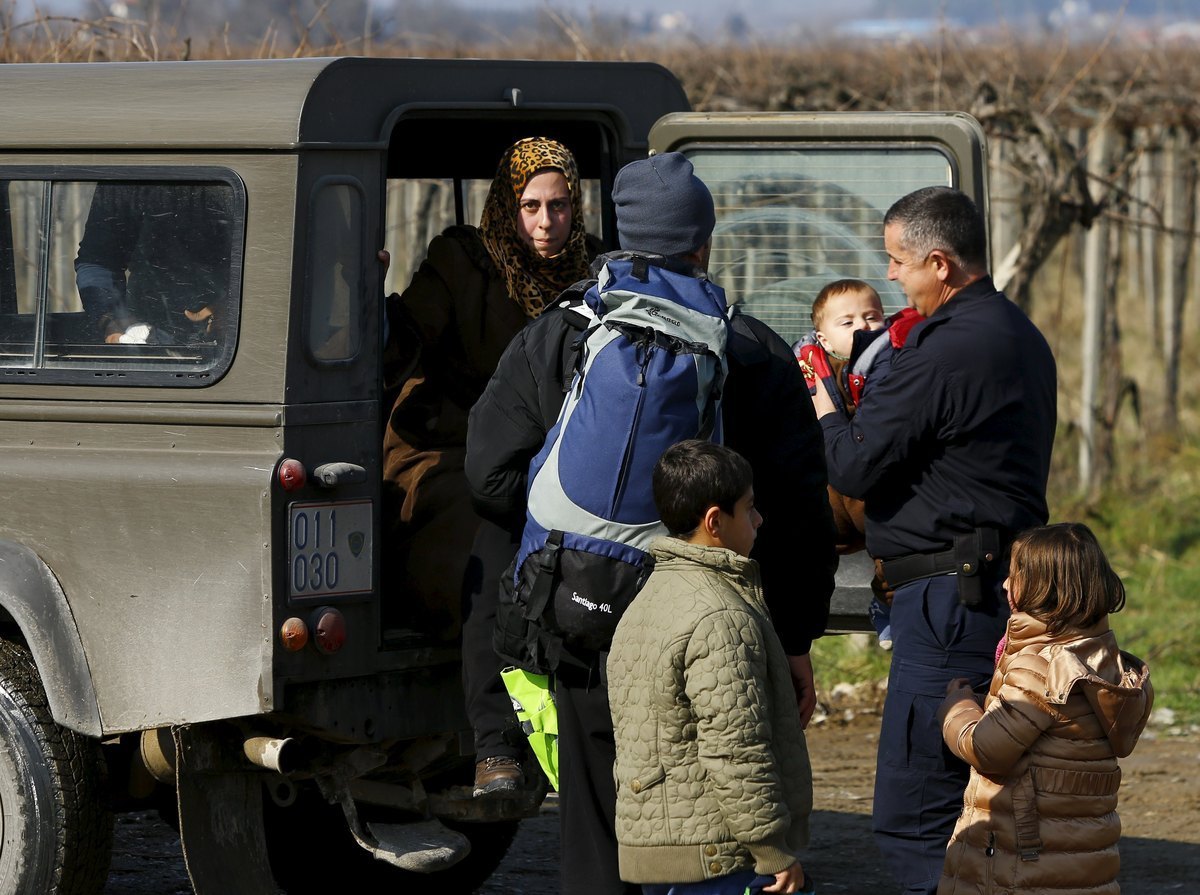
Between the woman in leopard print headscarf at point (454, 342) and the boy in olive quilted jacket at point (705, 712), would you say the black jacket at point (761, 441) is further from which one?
the woman in leopard print headscarf at point (454, 342)

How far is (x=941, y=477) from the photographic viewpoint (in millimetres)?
4227

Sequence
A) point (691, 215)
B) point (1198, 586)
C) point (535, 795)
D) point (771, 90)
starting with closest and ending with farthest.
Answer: point (691, 215) < point (535, 795) < point (1198, 586) < point (771, 90)

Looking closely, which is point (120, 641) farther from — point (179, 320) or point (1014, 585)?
point (1014, 585)

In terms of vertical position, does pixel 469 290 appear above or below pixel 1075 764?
above

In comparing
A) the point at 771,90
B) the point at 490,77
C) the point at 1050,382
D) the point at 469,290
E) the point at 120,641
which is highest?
the point at 771,90

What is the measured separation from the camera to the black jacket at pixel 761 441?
3.83 meters

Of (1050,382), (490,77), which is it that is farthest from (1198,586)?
(490,77)

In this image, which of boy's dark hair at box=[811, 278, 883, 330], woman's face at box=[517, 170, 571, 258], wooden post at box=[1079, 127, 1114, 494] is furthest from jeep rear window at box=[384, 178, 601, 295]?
wooden post at box=[1079, 127, 1114, 494]

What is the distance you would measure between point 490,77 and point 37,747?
2.00 metres

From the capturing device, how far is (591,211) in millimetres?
7727

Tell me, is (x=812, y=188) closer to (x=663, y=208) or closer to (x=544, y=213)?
(x=544, y=213)

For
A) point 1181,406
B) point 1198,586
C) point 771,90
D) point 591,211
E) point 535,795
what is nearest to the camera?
point 535,795

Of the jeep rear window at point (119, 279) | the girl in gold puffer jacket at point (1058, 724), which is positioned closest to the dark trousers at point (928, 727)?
the girl in gold puffer jacket at point (1058, 724)

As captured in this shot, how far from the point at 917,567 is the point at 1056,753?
2.00 feet
